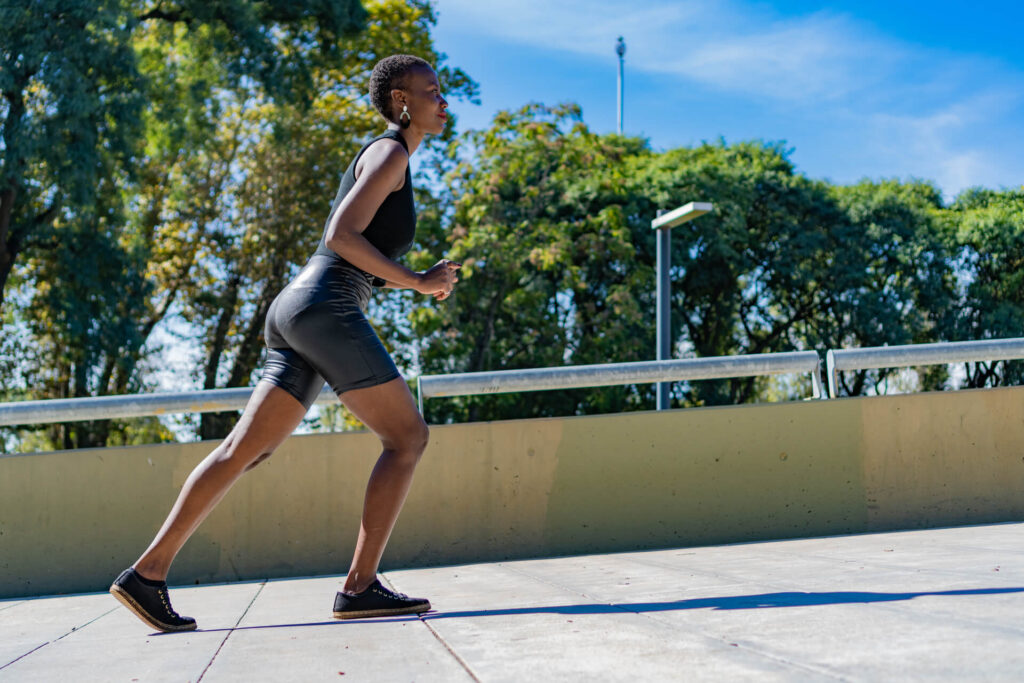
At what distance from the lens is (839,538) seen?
528 centimetres

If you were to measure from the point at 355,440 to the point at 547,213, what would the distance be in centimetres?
2180

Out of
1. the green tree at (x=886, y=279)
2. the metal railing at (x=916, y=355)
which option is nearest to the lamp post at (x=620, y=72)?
the green tree at (x=886, y=279)

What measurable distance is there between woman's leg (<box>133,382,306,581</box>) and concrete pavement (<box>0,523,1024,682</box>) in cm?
27

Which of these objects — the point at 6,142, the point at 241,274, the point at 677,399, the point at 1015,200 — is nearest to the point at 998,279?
the point at 1015,200

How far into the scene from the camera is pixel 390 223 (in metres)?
3.51

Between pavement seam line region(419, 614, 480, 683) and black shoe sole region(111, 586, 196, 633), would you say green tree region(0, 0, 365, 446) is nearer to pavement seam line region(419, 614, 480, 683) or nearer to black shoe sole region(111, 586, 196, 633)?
black shoe sole region(111, 586, 196, 633)

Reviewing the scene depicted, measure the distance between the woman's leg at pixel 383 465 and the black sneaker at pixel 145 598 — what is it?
0.57 metres

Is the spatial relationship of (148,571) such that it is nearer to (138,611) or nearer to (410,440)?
(138,611)

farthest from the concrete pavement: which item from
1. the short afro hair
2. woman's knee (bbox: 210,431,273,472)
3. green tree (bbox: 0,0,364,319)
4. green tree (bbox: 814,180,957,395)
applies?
green tree (bbox: 814,180,957,395)

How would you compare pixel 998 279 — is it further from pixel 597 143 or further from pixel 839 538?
pixel 839 538

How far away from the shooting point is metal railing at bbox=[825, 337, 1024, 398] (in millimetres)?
5551

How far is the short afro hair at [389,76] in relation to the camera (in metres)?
3.66

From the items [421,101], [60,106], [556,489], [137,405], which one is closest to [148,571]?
[421,101]

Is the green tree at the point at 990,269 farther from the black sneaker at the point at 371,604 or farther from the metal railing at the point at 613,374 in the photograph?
the black sneaker at the point at 371,604
